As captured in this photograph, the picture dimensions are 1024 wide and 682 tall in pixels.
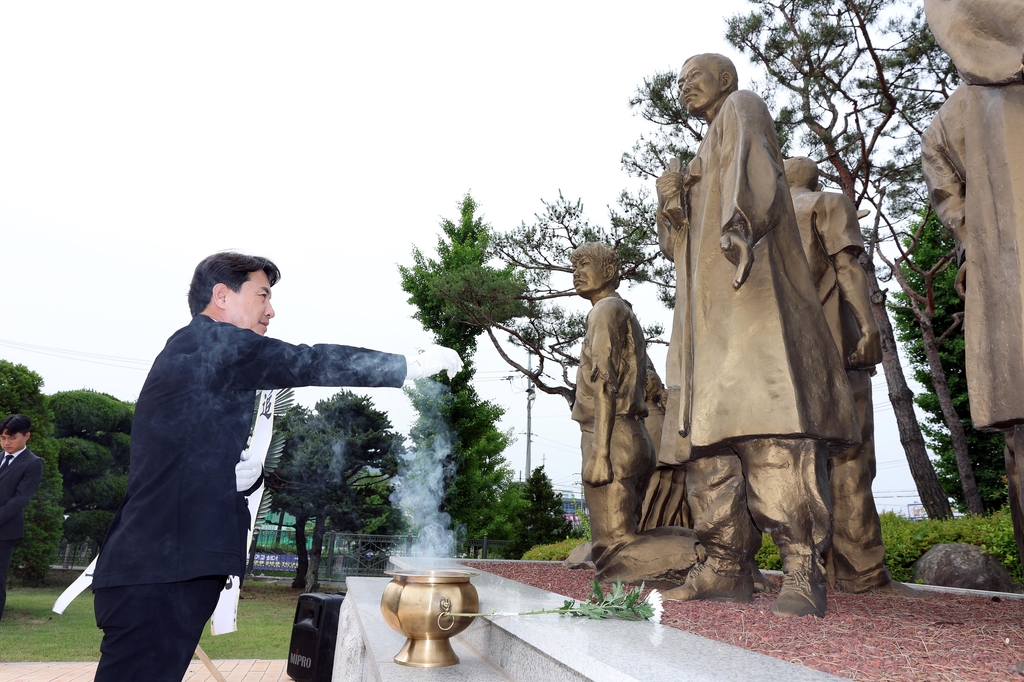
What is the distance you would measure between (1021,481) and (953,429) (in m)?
12.5

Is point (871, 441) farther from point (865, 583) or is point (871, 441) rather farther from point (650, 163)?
point (650, 163)

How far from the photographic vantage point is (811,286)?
3.55m

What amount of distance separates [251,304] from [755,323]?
221 centimetres

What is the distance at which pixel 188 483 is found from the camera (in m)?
2.05

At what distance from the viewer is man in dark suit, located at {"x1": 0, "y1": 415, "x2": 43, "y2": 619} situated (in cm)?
616

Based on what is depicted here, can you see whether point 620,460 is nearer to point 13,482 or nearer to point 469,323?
point 13,482

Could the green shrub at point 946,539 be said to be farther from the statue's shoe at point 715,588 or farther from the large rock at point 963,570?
the statue's shoe at point 715,588

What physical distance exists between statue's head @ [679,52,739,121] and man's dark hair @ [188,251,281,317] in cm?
272

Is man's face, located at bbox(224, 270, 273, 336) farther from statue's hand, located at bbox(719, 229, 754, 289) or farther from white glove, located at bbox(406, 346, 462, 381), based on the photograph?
statue's hand, located at bbox(719, 229, 754, 289)

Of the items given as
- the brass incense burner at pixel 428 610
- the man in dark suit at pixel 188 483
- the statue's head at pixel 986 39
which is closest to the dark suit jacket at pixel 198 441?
the man in dark suit at pixel 188 483

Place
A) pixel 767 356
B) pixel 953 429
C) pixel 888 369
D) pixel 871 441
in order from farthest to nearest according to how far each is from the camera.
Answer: pixel 953 429 → pixel 888 369 → pixel 871 441 → pixel 767 356

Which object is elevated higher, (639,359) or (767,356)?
(639,359)

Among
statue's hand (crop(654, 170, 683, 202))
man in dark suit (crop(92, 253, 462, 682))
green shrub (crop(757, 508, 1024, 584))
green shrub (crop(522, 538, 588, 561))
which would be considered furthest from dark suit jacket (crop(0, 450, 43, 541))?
green shrub (crop(757, 508, 1024, 584))

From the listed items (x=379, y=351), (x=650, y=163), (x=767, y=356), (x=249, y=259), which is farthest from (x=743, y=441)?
(x=650, y=163)
